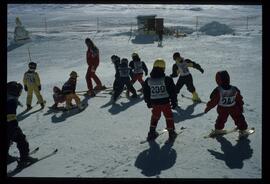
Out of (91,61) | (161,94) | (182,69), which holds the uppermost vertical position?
(91,61)

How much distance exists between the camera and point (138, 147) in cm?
788

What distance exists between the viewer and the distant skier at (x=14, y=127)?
6918 mm

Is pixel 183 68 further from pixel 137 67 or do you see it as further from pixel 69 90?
pixel 69 90

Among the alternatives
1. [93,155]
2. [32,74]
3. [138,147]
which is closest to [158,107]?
[138,147]

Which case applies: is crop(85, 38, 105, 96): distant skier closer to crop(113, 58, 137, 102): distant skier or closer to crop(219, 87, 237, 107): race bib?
crop(113, 58, 137, 102): distant skier

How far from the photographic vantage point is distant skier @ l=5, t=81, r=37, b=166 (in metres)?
6.92

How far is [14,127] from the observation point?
6949 mm

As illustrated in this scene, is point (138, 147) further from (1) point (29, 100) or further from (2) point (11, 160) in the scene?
(1) point (29, 100)

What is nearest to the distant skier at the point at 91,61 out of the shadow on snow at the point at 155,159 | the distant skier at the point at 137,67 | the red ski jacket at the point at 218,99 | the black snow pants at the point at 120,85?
the black snow pants at the point at 120,85

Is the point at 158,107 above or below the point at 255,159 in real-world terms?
above

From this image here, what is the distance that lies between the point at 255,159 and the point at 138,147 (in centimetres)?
236

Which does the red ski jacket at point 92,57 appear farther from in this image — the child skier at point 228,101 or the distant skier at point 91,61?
the child skier at point 228,101

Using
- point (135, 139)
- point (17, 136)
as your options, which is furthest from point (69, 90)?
point (17, 136)

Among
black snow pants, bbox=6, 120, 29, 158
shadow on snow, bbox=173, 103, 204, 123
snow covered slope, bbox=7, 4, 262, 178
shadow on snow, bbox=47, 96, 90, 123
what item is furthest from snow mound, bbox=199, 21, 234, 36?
black snow pants, bbox=6, 120, 29, 158
